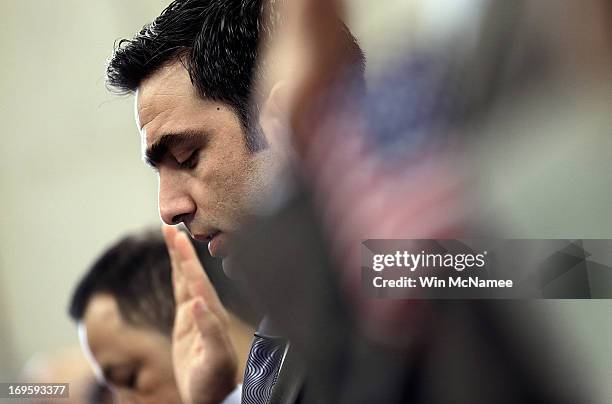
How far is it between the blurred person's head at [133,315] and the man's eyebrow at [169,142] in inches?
4.8

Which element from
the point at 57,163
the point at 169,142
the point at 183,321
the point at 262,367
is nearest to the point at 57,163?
the point at 57,163

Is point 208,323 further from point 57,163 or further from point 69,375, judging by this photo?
point 57,163

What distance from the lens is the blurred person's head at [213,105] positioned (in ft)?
3.56

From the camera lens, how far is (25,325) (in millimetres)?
1156

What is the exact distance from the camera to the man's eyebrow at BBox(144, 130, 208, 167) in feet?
3.59

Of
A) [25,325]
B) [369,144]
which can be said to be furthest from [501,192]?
[25,325]

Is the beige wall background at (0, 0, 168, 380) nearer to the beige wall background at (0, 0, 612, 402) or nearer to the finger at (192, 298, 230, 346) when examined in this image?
the beige wall background at (0, 0, 612, 402)

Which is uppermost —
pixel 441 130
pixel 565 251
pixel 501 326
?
pixel 441 130

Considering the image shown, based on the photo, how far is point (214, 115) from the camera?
3.59 feet

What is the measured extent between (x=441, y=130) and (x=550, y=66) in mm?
183

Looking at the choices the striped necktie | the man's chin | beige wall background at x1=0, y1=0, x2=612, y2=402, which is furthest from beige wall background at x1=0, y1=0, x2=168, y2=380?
the striped necktie

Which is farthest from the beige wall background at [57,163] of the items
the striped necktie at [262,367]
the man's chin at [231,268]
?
the striped necktie at [262,367]

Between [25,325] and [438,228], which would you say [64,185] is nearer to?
[25,325]

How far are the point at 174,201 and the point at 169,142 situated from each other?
0.30 ft
